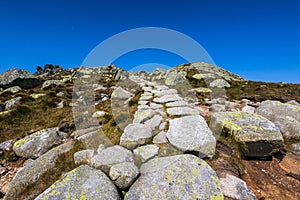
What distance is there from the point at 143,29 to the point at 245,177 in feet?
42.0

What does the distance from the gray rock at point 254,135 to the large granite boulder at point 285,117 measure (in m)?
1.30

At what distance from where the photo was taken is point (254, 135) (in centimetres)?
434

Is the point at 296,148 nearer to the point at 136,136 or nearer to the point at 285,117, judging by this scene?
the point at 285,117

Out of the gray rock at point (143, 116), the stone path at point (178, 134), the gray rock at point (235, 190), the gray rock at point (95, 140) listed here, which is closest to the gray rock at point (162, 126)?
the stone path at point (178, 134)

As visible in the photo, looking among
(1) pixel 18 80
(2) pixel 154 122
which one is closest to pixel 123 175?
(2) pixel 154 122

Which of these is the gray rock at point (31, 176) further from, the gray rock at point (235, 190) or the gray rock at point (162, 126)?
the gray rock at point (235, 190)

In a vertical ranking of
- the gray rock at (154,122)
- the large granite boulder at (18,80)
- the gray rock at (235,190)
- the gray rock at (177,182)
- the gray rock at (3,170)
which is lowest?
the gray rock at (3,170)

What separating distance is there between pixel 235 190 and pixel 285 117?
475 cm

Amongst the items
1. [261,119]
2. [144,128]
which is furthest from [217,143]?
[144,128]

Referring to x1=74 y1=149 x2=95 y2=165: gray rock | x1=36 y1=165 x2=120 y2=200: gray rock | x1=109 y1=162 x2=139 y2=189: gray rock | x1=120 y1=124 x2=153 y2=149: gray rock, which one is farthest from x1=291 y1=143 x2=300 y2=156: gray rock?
x1=74 y1=149 x2=95 y2=165: gray rock

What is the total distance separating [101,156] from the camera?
3.84 m

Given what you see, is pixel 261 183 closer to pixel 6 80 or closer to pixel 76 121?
pixel 76 121

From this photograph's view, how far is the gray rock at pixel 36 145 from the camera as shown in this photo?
19.3ft

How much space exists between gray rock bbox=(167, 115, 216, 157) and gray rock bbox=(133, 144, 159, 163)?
0.61m
